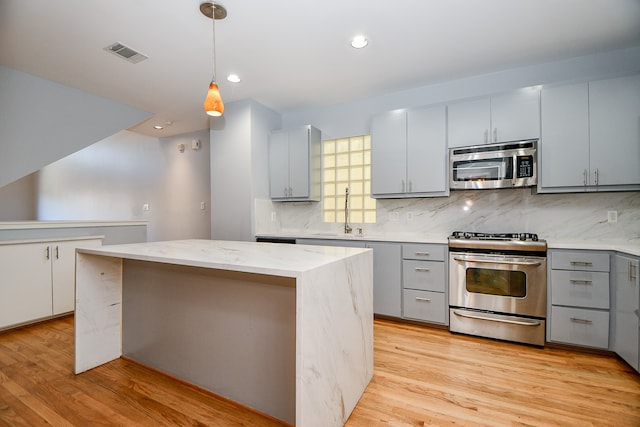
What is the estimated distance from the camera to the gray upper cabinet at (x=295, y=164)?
3785 millimetres

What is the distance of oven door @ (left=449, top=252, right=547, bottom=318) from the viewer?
2.51m

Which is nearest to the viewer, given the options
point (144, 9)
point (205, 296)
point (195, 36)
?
point (205, 296)

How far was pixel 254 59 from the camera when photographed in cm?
279

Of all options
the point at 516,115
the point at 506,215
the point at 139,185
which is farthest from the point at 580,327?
the point at 139,185

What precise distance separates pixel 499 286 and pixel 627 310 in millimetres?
794

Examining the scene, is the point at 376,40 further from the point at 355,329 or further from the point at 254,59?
the point at 355,329

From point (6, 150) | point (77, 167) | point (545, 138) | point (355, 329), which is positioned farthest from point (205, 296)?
point (77, 167)

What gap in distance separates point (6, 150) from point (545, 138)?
5.17 m

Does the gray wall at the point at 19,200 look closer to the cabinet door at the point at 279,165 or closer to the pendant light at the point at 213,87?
the cabinet door at the point at 279,165

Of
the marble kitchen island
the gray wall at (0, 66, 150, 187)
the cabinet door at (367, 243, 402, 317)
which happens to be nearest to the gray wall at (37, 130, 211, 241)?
the gray wall at (0, 66, 150, 187)

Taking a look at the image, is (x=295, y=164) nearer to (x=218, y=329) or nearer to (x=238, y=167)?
(x=238, y=167)

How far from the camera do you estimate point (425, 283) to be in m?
2.93

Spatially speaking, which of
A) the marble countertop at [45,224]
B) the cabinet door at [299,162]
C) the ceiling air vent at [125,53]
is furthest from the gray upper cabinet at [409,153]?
the marble countertop at [45,224]

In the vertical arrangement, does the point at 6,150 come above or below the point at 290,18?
below
